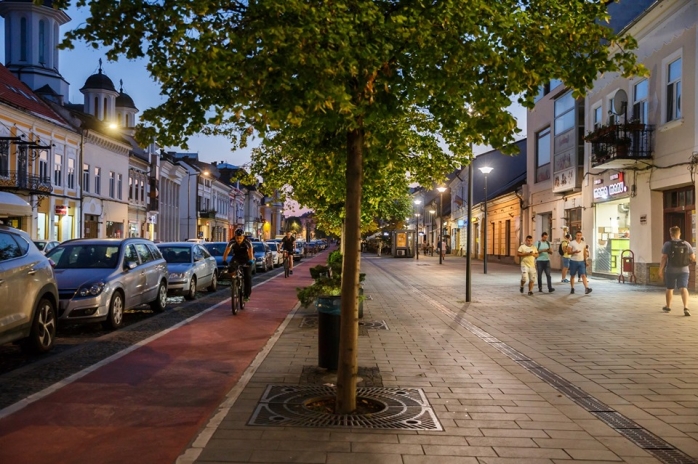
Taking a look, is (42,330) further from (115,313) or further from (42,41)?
(42,41)

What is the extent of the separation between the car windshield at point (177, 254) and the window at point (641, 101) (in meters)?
14.7

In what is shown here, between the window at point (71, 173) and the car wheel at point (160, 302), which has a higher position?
the window at point (71, 173)

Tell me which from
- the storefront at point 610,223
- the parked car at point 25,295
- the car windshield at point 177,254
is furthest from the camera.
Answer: the storefront at point 610,223

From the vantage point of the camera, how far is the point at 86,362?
27.4ft

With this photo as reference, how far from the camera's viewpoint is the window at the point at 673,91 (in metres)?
19.4

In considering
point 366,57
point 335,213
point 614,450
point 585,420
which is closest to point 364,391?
point 585,420

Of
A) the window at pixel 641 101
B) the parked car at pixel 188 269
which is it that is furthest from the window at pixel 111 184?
the window at pixel 641 101

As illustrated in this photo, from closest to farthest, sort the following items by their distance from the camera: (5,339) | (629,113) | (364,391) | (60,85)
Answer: (364,391) < (5,339) < (629,113) < (60,85)

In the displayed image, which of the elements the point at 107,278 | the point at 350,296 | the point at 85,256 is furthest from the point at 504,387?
the point at 85,256

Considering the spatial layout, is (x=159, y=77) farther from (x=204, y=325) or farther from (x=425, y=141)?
(x=204, y=325)

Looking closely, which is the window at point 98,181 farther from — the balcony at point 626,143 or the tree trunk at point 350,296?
the tree trunk at point 350,296

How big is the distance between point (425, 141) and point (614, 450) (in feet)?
21.8

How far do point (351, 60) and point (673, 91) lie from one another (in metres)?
17.8

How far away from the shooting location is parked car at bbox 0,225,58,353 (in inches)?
311
